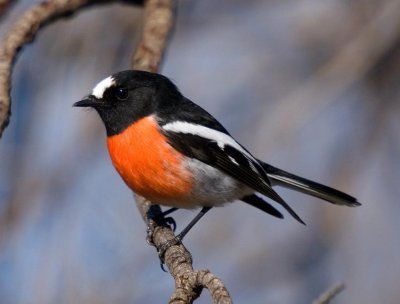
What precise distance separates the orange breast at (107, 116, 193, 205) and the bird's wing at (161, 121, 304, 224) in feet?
0.23

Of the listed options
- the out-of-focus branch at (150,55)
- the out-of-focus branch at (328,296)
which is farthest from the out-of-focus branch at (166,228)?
the out-of-focus branch at (328,296)

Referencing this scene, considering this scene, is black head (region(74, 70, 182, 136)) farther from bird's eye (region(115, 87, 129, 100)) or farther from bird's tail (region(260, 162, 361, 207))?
bird's tail (region(260, 162, 361, 207))

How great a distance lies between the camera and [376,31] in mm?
5617

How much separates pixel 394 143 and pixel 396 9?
1.07 meters

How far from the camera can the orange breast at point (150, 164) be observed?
159 inches

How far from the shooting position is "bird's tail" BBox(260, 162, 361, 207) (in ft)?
14.9

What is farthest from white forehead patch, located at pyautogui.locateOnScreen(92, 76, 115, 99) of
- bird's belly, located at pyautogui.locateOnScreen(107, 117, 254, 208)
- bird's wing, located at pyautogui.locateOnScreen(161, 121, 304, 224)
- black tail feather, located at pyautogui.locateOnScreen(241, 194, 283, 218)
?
black tail feather, located at pyautogui.locateOnScreen(241, 194, 283, 218)

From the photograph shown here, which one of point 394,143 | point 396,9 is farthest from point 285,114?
point 396,9

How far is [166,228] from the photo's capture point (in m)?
4.08

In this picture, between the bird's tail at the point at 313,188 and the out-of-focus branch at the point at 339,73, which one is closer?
the bird's tail at the point at 313,188

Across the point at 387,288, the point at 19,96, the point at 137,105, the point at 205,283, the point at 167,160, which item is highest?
the point at 19,96

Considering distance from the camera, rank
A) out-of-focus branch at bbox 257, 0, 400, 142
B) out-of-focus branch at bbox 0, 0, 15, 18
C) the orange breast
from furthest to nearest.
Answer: out-of-focus branch at bbox 257, 0, 400, 142 → out-of-focus branch at bbox 0, 0, 15, 18 → the orange breast

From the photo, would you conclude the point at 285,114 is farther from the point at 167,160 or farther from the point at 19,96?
the point at 19,96

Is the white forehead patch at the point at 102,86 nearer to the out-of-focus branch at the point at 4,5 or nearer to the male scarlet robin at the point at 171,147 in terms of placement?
the male scarlet robin at the point at 171,147
